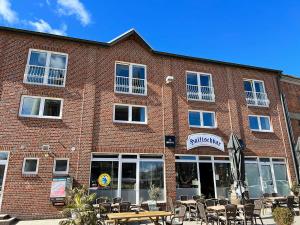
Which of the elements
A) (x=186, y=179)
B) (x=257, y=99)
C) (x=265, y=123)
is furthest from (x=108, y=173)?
(x=257, y=99)

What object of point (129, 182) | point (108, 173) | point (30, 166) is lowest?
point (129, 182)

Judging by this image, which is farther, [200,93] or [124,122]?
[200,93]

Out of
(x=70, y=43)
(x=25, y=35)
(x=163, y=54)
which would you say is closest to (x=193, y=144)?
A: (x=163, y=54)

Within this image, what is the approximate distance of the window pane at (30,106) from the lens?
12.6m

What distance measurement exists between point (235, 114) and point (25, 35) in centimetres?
1327

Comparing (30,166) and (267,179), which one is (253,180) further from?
(30,166)

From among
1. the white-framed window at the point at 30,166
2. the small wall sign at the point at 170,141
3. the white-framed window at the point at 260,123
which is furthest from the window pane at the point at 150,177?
the white-framed window at the point at 260,123

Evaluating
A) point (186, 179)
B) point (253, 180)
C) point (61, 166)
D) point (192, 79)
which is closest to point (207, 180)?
point (186, 179)

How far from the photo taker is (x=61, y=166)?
12.1 meters

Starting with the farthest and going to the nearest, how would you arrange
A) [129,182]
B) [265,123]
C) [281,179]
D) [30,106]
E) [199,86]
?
[265,123] → [199,86] → [281,179] → [129,182] → [30,106]

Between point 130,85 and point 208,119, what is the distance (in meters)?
5.30

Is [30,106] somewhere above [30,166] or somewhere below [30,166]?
above

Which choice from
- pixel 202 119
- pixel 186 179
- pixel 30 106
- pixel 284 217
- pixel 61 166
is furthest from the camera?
pixel 202 119

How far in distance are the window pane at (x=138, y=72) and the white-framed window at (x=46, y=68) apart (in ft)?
12.9
